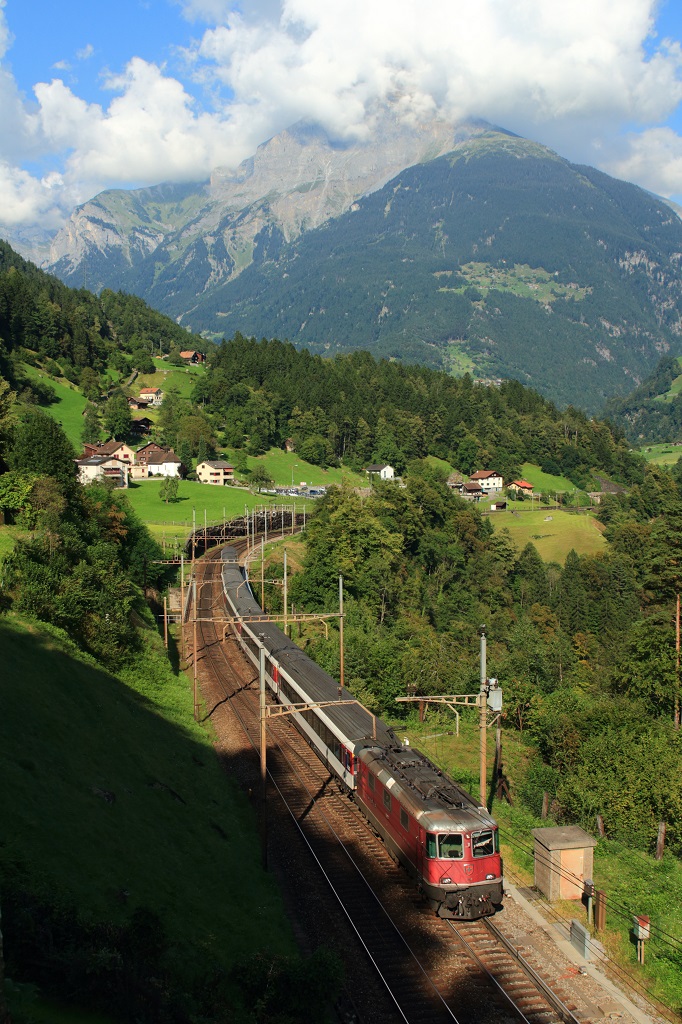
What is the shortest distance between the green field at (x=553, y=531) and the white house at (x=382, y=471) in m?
23.6

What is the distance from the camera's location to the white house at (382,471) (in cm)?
14725

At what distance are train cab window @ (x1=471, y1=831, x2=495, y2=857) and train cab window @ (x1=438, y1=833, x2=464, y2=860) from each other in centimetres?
36

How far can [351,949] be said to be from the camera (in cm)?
1931

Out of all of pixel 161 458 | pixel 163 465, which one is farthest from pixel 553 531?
pixel 161 458

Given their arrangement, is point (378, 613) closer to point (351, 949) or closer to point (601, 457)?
point (351, 949)

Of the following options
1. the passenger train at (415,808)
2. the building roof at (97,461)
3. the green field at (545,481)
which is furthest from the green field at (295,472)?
the passenger train at (415,808)

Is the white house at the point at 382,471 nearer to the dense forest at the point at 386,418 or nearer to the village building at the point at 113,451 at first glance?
the dense forest at the point at 386,418

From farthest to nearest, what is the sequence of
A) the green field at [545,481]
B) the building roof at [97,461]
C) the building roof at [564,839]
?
the green field at [545,481]
the building roof at [97,461]
the building roof at [564,839]

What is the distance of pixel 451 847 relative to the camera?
2094cm

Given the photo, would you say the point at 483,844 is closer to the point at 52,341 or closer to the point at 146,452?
the point at 146,452

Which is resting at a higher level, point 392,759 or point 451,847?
point 392,759

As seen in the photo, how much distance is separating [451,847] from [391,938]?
9.07 feet

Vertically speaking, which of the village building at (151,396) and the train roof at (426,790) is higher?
the village building at (151,396)

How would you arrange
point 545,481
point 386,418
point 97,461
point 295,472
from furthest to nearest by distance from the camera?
1. point 545,481
2. point 386,418
3. point 295,472
4. point 97,461
